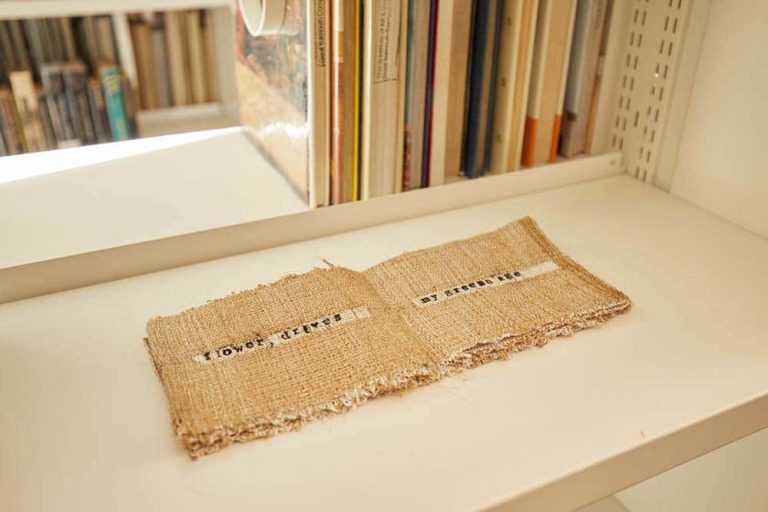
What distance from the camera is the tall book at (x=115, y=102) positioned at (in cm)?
181

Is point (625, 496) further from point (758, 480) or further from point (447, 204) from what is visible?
point (447, 204)

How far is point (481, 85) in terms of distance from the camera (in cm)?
91

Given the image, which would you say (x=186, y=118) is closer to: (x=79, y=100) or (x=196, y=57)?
(x=196, y=57)

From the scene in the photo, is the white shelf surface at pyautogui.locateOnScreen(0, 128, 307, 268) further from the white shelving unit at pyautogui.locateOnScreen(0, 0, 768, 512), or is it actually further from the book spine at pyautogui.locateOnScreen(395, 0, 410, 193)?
the book spine at pyautogui.locateOnScreen(395, 0, 410, 193)

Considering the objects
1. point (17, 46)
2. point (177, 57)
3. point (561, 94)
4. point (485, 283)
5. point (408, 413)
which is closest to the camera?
point (408, 413)

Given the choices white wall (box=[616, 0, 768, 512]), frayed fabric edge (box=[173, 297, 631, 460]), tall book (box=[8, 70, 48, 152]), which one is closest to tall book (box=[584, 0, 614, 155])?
white wall (box=[616, 0, 768, 512])

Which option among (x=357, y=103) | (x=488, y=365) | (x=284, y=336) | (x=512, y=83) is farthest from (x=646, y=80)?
(x=284, y=336)

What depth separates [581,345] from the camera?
0.68m

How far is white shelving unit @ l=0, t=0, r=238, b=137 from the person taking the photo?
1567mm

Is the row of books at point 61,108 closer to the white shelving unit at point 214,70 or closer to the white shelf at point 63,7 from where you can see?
the white shelving unit at point 214,70

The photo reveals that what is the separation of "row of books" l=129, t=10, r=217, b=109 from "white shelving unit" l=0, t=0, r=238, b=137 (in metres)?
0.02

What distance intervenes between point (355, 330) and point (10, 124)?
4.86 feet

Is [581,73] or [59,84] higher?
[581,73]

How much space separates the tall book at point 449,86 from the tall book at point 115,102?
4.05 feet
